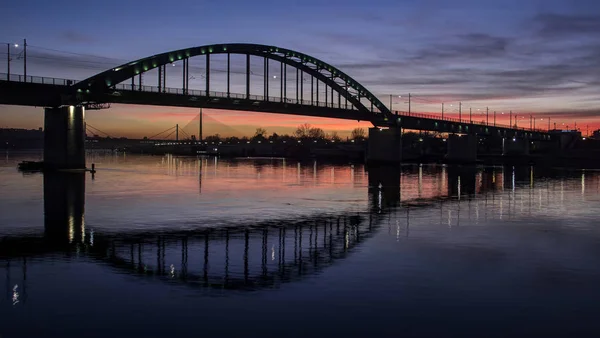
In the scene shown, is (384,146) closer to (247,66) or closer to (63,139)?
(247,66)

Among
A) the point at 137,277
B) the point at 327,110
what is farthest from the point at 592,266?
the point at 327,110

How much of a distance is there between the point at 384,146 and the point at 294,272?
106836mm

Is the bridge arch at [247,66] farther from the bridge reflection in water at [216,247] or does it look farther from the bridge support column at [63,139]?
the bridge reflection in water at [216,247]

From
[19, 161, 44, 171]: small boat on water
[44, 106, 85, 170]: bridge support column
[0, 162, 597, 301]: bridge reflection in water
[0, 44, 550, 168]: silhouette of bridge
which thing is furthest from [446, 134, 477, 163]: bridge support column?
[0, 162, 597, 301]: bridge reflection in water

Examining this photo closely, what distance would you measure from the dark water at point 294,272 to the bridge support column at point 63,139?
121 feet

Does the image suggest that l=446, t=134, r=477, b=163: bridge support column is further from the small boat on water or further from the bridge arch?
the small boat on water

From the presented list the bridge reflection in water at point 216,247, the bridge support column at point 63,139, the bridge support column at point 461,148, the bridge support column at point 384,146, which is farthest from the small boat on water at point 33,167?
the bridge support column at point 461,148

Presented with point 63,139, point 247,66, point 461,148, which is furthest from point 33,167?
point 461,148

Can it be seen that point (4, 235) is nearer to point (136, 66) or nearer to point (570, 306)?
point (570, 306)

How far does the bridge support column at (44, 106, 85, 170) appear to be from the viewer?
70938 mm

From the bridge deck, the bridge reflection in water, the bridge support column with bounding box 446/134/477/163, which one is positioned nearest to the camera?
the bridge reflection in water

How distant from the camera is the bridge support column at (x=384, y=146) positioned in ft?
398

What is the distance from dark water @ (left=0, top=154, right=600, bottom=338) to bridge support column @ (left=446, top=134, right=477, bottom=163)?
366 ft

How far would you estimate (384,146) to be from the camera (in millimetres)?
123562
